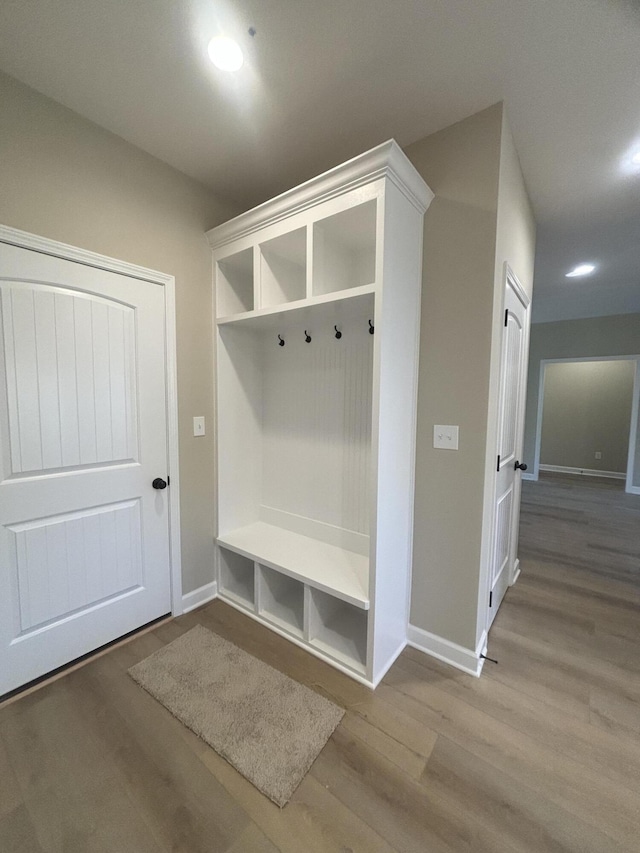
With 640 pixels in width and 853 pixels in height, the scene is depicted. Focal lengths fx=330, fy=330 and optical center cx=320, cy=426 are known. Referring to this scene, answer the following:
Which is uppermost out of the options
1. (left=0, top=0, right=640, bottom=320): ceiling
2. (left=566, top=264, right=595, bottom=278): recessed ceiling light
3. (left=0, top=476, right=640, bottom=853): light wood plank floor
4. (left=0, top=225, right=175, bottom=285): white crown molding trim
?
(left=566, top=264, right=595, bottom=278): recessed ceiling light

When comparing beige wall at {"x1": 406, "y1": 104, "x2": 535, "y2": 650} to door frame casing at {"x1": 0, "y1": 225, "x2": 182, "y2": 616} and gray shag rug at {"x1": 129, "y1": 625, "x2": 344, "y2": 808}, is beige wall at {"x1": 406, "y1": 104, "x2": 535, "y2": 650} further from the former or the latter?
door frame casing at {"x1": 0, "y1": 225, "x2": 182, "y2": 616}

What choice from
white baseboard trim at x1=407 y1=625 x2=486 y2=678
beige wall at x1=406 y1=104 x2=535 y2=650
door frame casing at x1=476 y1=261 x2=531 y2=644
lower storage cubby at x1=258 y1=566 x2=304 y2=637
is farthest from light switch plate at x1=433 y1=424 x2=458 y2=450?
lower storage cubby at x1=258 y1=566 x2=304 y2=637

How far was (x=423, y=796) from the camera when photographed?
116 cm

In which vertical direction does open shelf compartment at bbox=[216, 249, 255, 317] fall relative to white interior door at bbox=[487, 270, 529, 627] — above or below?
above

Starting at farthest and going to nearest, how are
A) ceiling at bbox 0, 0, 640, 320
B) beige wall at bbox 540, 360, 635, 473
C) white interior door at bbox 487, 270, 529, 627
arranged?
1. beige wall at bbox 540, 360, 635, 473
2. white interior door at bbox 487, 270, 529, 627
3. ceiling at bbox 0, 0, 640, 320

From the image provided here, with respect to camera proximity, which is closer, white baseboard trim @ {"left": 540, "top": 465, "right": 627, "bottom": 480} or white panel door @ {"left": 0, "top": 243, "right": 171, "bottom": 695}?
white panel door @ {"left": 0, "top": 243, "right": 171, "bottom": 695}

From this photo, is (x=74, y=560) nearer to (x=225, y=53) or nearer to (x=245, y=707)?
(x=245, y=707)

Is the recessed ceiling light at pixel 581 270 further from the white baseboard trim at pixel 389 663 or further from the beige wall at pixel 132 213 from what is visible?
the white baseboard trim at pixel 389 663

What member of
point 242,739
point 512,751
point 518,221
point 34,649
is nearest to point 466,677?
point 512,751

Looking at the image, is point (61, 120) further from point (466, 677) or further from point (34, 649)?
point (466, 677)

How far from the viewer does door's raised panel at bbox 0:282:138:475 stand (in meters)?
1.49

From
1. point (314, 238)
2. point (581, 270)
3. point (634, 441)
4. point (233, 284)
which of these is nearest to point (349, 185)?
point (314, 238)

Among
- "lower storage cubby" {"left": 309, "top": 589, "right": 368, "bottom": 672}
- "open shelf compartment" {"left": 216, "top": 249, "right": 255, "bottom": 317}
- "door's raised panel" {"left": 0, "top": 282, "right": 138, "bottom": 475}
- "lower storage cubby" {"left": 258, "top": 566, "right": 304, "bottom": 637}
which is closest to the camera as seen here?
"door's raised panel" {"left": 0, "top": 282, "right": 138, "bottom": 475}

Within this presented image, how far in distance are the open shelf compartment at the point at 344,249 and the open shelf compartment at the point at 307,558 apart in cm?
149
